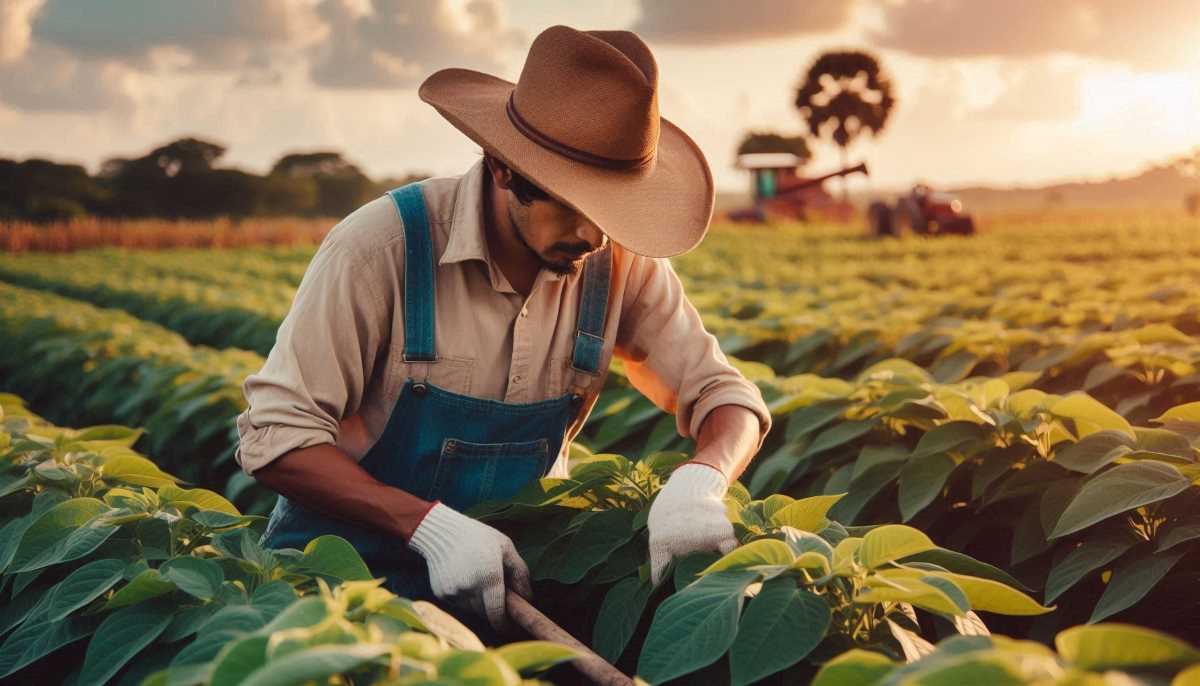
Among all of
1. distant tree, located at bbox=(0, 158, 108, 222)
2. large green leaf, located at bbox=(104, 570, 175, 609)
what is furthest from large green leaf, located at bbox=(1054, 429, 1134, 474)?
distant tree, located at bbox=(0, 158, 108, 222)

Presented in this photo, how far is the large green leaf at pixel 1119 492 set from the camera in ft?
6.71

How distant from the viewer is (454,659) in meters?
1.11

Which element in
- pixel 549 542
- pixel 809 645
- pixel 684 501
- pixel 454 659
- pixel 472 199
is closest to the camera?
pixel 454 659

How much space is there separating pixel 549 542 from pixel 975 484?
1.02m

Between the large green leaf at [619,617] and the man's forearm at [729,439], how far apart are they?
1.28 feet

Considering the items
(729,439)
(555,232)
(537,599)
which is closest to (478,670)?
(537,599)

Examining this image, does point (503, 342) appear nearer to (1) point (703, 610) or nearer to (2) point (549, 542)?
(2) point (549, 542)

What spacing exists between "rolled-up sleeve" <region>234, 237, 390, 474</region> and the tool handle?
0.50 m

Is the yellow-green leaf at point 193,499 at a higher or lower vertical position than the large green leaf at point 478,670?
lower

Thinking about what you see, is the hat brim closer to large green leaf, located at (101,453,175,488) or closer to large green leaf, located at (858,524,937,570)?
large green leaf, located at (858,524,937,570)

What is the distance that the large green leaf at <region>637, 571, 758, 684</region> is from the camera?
1.40m

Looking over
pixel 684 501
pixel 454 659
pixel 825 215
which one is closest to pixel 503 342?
pixel 684 501

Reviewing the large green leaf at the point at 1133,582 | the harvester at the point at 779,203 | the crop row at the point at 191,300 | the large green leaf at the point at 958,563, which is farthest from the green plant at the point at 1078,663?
the harvester at the point at 779,203

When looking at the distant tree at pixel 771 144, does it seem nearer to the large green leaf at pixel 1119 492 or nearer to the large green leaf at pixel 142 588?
the large green leaf at pixel 1119 492
